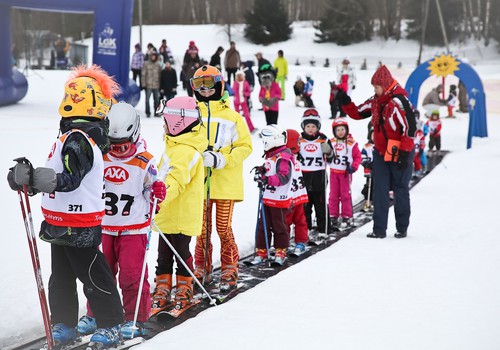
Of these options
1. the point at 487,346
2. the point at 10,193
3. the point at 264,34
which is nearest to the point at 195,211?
the point at 487,346

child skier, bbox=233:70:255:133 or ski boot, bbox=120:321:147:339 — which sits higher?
child skier, bbox=233:70:255:133

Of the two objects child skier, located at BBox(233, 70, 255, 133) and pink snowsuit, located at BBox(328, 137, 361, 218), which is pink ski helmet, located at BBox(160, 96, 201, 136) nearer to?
pink snowsuit, located at BBox(328, 137, 361, 218)

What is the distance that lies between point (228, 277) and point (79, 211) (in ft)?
7.04

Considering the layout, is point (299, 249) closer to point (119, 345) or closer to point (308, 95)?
point (119, 345)

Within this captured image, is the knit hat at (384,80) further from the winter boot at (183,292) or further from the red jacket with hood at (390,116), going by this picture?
the winter boot at (183,292)

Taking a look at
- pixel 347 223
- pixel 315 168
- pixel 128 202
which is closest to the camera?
pixel 128 202

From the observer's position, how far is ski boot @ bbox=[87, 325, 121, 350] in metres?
4.70

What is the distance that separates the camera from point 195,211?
5629 mm

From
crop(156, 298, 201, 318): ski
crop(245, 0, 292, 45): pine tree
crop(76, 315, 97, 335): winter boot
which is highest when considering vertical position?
crop(245, 0, 292, 45): pine tree

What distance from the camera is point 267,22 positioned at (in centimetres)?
5212

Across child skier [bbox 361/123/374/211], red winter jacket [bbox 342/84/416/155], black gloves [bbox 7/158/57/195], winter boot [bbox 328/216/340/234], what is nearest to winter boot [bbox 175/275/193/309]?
black gloves [bbox 7/158/57/195]

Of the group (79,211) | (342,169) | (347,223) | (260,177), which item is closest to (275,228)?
(260,177)

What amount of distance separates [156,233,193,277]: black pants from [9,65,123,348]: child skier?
1008mm

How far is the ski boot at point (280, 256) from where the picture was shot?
7238 mm
